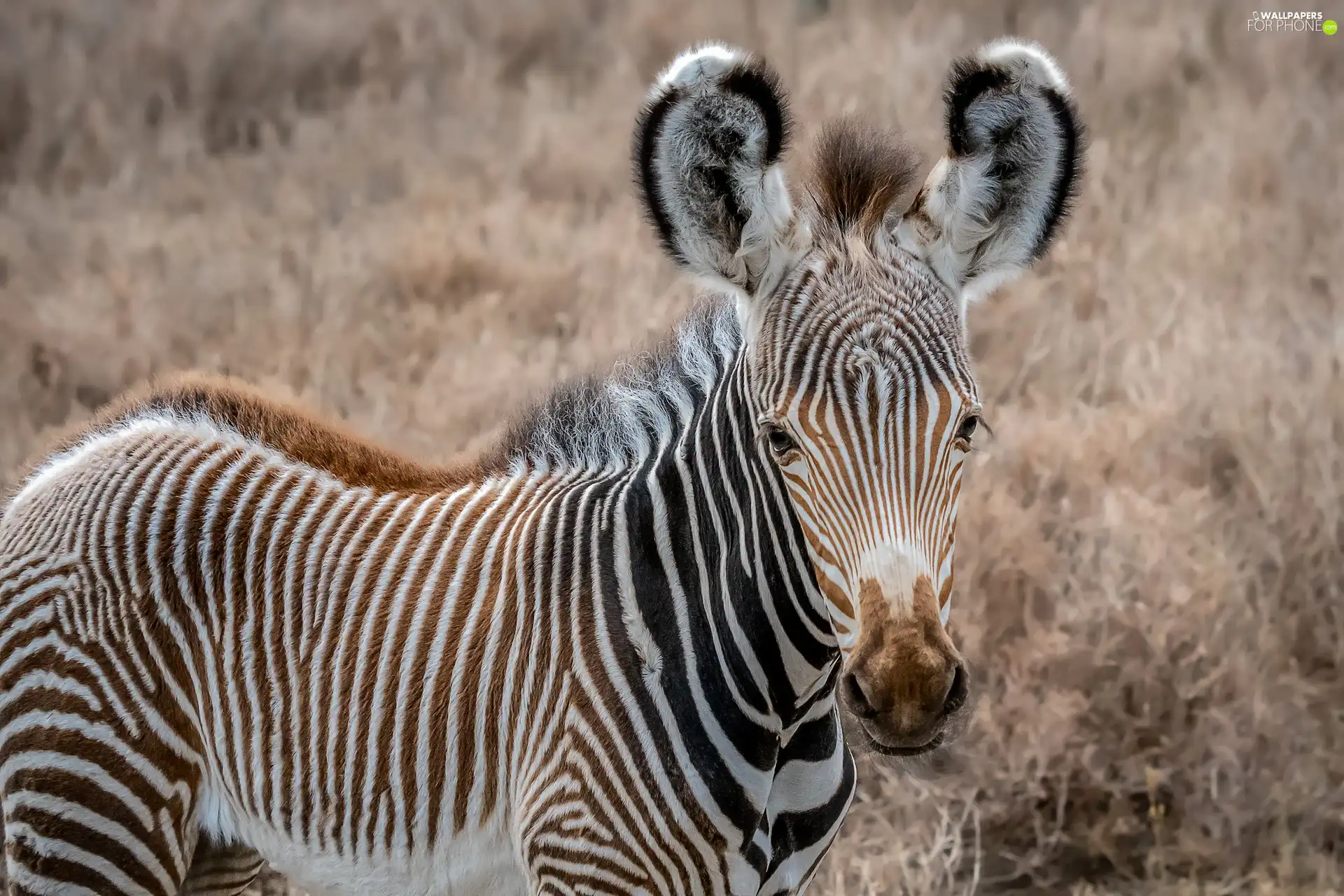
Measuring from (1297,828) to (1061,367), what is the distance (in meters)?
3.43

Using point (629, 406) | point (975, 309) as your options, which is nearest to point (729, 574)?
point (629, 406)

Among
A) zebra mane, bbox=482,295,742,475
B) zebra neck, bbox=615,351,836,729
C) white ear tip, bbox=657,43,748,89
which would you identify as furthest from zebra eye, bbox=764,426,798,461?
white ear tip, bbox=657,43,748,89

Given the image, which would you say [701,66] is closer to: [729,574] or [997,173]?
[997,173]

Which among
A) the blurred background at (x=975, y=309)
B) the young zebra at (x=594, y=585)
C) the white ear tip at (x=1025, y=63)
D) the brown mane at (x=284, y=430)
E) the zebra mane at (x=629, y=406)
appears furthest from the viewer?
the blurred background at (x=975, y=309)

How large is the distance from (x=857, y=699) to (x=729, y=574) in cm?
63

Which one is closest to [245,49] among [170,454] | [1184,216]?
[1184,216]

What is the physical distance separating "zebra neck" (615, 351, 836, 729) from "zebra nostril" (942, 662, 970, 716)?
0.49 meters

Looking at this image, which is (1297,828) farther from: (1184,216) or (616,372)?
(1184,216)

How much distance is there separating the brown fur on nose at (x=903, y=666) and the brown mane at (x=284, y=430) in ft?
5.41

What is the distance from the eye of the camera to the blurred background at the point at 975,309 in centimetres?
608

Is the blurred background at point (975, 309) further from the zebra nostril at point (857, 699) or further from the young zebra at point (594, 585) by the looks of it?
the zebra nostril at point (857, 699)

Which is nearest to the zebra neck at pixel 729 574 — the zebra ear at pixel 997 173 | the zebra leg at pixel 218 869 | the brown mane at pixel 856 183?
the brown mane at pixel 856 183

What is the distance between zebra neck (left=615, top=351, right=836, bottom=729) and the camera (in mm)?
3193

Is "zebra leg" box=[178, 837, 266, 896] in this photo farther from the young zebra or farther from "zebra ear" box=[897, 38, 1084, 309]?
"zebra ear" box=[897, 38, 1084, 309]
